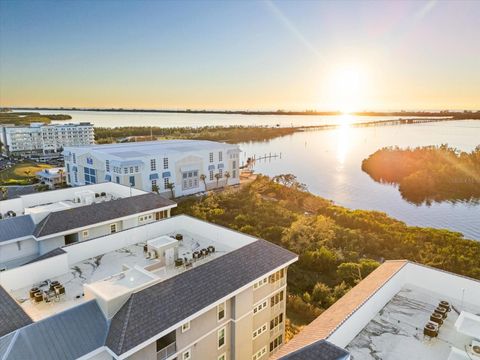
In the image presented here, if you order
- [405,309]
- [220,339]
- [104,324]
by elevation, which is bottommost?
[220,339]

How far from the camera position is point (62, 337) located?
11305mm

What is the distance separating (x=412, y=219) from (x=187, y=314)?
4705cm

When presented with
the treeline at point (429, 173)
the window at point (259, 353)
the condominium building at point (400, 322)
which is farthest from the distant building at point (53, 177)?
the treeline at point (429, 173)

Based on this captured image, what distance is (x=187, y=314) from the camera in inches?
500

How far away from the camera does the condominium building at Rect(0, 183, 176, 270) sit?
19.9 m

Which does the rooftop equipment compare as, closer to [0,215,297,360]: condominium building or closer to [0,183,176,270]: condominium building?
[0,215,297,360]: condominium building

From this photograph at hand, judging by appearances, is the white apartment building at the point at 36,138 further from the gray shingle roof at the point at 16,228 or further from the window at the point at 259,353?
the window at the point at 259,353

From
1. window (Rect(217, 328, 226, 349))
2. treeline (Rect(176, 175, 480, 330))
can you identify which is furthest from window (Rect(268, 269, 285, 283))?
treeline (Rect(176, 175, 480, 330))

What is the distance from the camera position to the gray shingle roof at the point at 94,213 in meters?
20.5

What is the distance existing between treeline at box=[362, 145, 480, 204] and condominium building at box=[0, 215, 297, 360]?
53.0 m

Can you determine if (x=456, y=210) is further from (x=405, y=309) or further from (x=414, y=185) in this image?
(x=405, y=309)

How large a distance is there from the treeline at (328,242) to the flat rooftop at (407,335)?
917 centimetres

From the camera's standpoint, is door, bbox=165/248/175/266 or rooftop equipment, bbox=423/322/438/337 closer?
rooftop equipment, bbox=423/322/438/337

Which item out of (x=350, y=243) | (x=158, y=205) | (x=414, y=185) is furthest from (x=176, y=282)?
(x=414, y=185)
